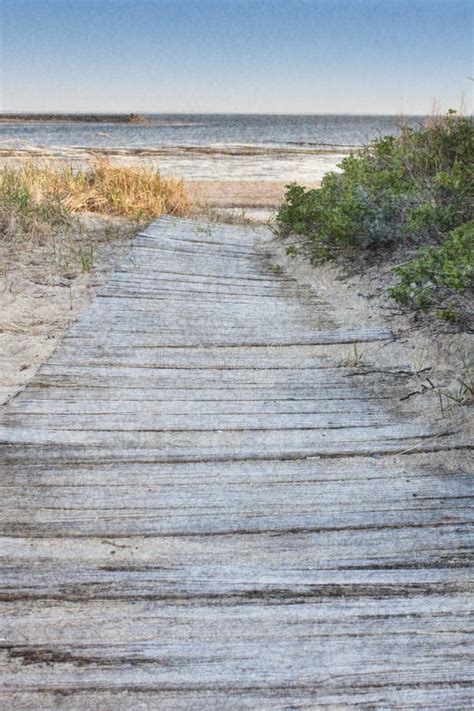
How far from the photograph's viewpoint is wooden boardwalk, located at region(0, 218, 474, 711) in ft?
6.64

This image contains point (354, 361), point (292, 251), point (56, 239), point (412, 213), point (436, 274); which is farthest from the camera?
point (56, 239)

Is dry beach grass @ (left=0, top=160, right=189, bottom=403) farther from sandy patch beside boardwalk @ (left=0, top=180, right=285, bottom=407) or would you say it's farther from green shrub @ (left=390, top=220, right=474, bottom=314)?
green shrub @ (left=390, top=220, right=474, bottom=314)

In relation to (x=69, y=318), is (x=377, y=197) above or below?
above

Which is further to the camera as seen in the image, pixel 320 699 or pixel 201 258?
pixel 201 258

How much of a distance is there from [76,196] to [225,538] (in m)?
7.09

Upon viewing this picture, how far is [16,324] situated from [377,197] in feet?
10.6

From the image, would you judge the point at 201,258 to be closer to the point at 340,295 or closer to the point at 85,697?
the point at 340,295

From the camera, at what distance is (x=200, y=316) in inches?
219

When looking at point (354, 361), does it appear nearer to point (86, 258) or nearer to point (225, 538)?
point (225, 538)

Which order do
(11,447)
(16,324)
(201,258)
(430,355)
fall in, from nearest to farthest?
(11,447) → (430,355) → (16,324) → (201,258)

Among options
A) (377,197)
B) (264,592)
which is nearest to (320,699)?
(264,592)

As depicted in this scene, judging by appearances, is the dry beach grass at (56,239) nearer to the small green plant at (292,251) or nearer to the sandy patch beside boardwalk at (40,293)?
the sandy patch beside boardwalk at (40,293)

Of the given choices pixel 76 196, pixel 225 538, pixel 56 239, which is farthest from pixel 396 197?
pixel 225 538

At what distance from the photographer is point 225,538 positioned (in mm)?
2691
